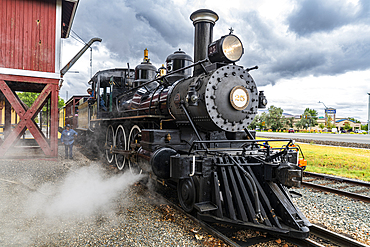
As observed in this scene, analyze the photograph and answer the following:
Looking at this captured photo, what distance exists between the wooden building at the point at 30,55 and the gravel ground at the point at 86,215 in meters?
2.52

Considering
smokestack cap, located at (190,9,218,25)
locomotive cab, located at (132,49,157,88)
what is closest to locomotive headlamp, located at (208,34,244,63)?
smokestack cap, located at (190,9,218,25)

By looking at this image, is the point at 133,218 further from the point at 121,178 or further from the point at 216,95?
the point at 121,178

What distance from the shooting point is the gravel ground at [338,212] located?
11.0ft

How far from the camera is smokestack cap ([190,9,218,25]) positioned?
4.71m

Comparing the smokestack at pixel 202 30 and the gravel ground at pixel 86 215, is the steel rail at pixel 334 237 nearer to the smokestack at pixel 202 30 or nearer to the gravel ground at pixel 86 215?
the gravel ground at pixel 86 215

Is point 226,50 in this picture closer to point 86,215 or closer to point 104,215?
point 104,215

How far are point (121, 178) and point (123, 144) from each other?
100 centimetres

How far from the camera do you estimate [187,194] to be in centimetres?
355

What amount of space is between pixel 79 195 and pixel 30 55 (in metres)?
5.59

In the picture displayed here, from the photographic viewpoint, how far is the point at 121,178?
610cm

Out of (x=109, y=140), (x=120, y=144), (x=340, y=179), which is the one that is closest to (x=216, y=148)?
(x=120, y=144)

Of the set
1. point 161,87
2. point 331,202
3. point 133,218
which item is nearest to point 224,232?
point 133,218

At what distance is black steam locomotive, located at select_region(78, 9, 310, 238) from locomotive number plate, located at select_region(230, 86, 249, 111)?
16 millimetres

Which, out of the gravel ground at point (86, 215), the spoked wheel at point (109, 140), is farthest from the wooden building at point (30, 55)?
the gravel ground at point (86, 215)
